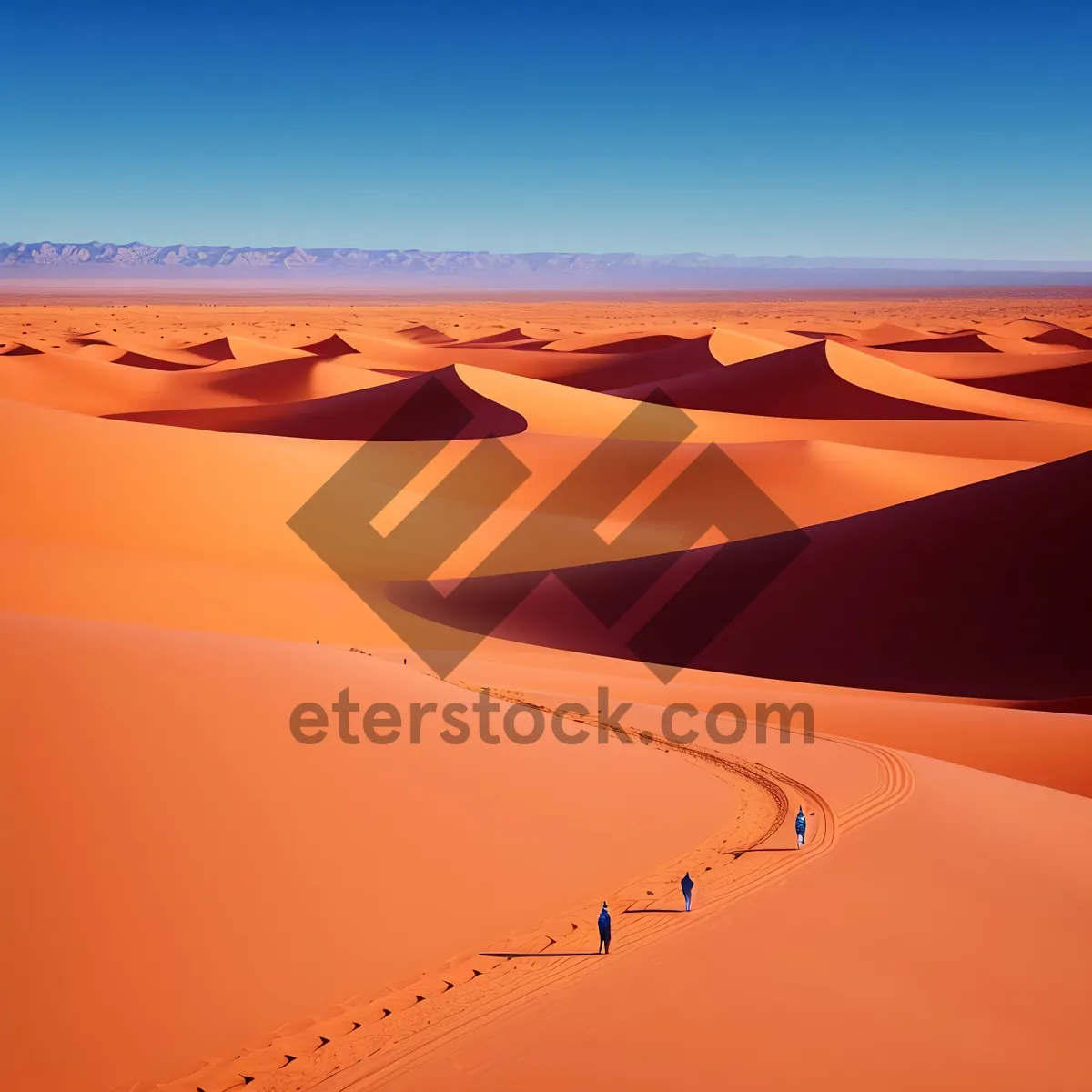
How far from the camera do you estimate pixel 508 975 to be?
7289 mm

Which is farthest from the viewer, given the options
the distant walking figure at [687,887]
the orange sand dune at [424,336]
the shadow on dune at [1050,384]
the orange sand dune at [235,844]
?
the orange sand dune at [424,336]

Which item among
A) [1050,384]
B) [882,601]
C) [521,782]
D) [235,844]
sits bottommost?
[882,601]

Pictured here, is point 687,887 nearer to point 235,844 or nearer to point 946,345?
point 235,844

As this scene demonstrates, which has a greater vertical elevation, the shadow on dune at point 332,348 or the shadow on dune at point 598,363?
the shadow on dune at point 332,348

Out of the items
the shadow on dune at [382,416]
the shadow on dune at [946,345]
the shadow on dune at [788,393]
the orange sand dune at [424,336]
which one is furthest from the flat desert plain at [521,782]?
the orange sand dune at [424,336]

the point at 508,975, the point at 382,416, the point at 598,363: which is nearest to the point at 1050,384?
the point at 598,363

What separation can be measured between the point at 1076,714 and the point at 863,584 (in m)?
5.53

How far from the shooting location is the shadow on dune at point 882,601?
17.9 meters

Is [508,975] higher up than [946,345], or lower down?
lower down

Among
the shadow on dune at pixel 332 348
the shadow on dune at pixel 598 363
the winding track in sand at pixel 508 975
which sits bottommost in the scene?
the winding track in sand at pixel 508 975

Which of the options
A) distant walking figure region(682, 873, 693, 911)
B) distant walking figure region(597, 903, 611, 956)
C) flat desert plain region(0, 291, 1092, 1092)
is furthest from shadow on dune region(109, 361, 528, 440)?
distant walking figure region(597, 903, 611, 956)

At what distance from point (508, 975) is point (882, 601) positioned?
1392 cm

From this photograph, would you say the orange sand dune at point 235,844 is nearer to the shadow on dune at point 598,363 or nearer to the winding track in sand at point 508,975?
the winding track in sand at point 508,975

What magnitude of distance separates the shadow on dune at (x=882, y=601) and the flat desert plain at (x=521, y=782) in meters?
0.08
